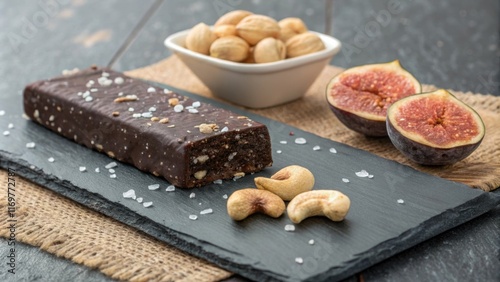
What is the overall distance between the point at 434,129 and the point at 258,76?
89 centimetres

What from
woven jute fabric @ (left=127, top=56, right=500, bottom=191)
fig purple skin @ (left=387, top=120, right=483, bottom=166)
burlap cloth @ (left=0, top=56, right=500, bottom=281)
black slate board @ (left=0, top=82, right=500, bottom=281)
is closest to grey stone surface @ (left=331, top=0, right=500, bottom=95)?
woven jute fabric @ (left=127, top=56, right=500, bottom=191)

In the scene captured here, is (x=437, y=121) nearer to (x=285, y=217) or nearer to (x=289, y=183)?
(x=289, y=183)

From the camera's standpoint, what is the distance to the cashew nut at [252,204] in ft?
7.63

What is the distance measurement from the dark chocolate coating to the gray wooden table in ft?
2.17

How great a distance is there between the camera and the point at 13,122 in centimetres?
326

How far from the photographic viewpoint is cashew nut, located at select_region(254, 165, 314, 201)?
8.03ft

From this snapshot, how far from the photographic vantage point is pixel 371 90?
3.13m

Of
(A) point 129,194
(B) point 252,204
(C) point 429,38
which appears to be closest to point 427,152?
(B) point 252,204

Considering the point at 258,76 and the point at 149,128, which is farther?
the point at 258,76

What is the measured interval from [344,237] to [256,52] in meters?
1.29

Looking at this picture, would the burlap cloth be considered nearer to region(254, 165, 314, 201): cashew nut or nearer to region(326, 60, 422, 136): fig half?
region(326, 60, 422, 136): fig half

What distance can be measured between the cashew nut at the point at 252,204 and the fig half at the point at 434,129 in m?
0.62

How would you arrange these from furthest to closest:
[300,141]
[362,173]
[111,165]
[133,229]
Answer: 1. [300,141]
2. [111,165]
3. [362,173]
4. [133,229]

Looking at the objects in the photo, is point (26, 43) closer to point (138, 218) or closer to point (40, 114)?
point (40, 114)
